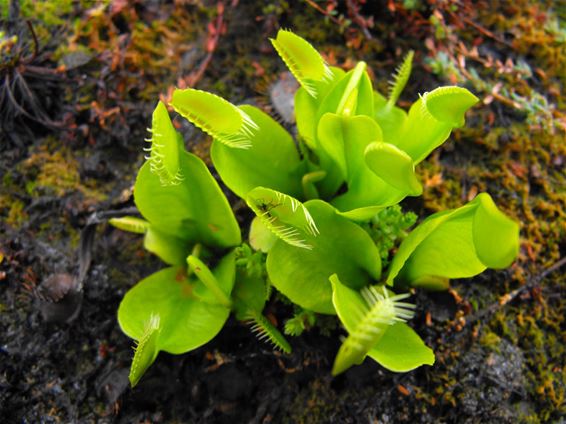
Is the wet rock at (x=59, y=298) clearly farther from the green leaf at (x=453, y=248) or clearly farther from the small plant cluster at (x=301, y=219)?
the green leaf at (x=453, y=248)

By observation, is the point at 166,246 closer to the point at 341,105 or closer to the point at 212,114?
the point at 212,114

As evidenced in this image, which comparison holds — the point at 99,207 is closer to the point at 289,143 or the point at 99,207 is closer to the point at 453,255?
the point at 289,143

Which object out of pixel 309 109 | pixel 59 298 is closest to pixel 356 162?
pixel 309 109

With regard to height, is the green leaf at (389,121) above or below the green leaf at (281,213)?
above

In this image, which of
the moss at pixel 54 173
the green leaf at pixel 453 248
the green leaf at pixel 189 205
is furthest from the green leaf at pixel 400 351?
the moss at pixel 54 173

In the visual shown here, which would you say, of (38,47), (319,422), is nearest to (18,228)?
(38,47)
